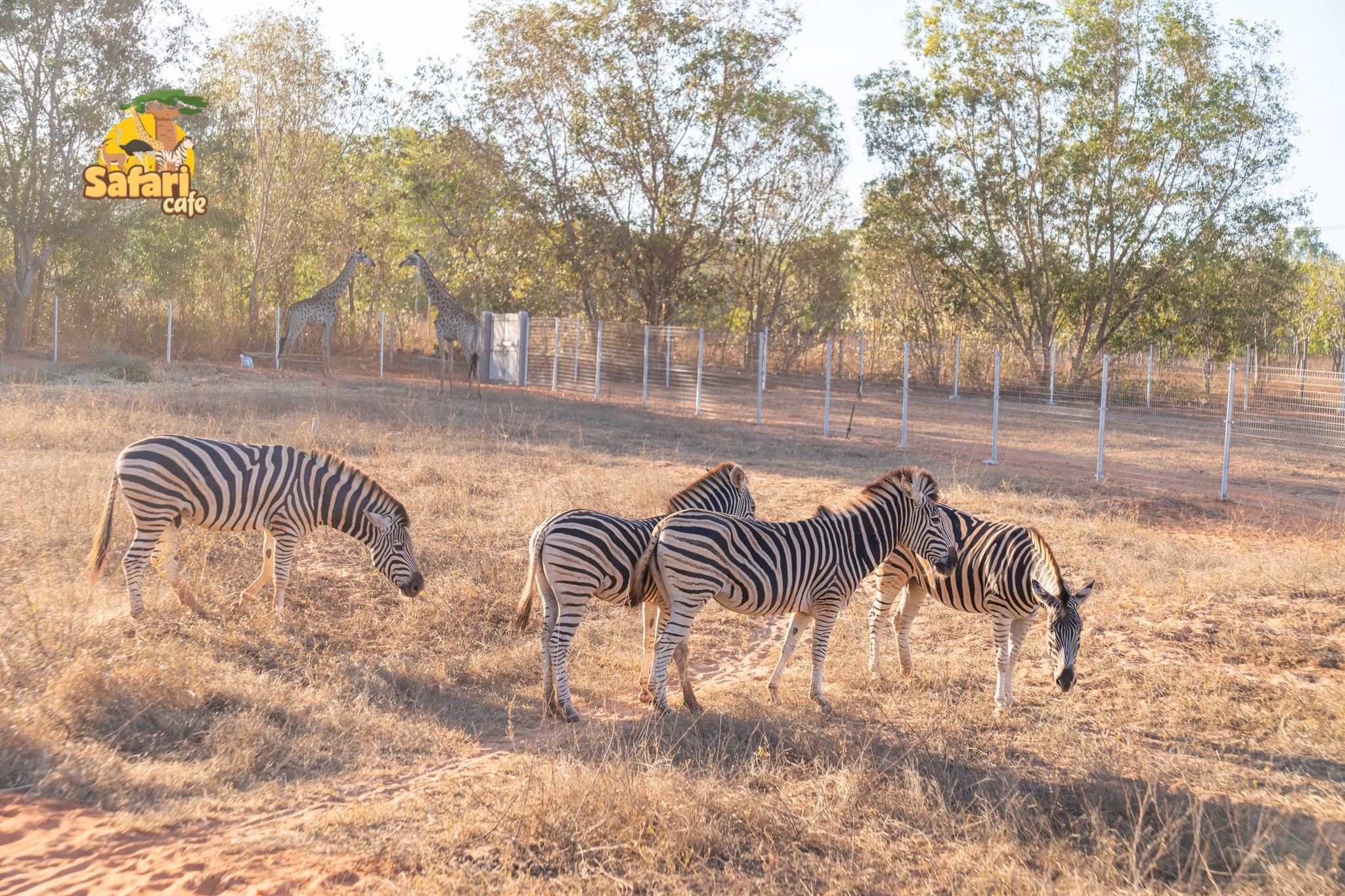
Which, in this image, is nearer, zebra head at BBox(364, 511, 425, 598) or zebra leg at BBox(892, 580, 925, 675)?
zebra leg at BBox(892, 580, 925, 675)

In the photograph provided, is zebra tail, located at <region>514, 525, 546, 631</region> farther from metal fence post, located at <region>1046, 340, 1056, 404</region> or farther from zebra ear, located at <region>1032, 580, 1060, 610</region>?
metal fence post, located at <region>1046, 340, 1056, 404</region>

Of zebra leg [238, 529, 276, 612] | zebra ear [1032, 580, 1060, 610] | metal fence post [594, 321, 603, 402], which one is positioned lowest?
zebra leg [238, 529, 276, 612]

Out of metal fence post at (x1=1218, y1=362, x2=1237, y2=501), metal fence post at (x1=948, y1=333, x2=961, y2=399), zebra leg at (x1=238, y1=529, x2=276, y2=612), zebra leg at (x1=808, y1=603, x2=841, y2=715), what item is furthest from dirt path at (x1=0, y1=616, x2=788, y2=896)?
metal fence post at (x1=948, y1=333, x2=961, y2=399)

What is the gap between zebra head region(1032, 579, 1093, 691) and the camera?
6.62m

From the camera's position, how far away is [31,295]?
1136 inches

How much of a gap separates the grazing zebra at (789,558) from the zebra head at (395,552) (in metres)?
2.32

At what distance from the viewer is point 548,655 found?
260 inches

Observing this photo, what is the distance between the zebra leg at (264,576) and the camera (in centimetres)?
796

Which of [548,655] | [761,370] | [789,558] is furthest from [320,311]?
[789,558]

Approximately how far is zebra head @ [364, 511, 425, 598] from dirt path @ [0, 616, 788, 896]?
3030mm

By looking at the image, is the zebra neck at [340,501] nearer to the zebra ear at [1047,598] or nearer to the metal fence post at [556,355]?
the zebra ear at [1047,598]

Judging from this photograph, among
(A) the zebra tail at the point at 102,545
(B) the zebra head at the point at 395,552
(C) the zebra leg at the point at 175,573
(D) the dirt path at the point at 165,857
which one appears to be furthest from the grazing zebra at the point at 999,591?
(A) the zebra tail at the point at 102,545

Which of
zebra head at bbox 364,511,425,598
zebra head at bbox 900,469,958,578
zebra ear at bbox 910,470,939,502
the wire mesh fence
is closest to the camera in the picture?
zebra head at bbox 900,469,958,578

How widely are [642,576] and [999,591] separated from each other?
2.59 metres
